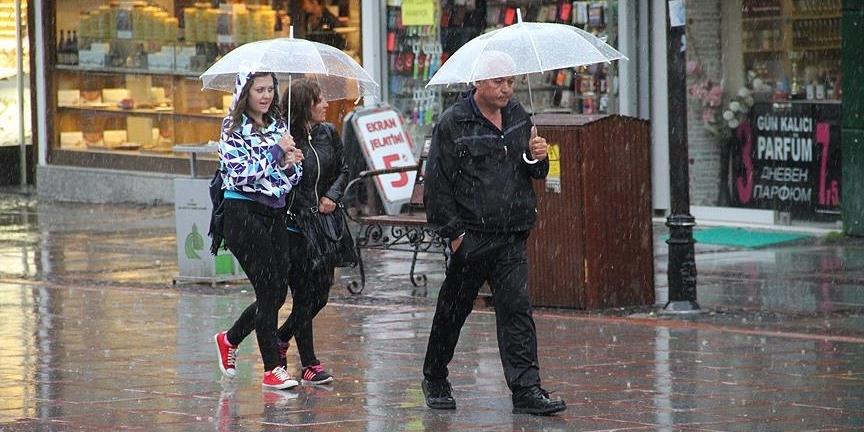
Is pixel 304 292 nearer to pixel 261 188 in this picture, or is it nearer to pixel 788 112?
pixel 261 188

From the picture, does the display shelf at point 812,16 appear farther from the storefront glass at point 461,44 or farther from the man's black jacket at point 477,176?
the man's black jacket at point 477,176

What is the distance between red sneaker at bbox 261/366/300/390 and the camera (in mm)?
9102

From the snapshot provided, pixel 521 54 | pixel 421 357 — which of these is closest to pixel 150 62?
pixel 421 357

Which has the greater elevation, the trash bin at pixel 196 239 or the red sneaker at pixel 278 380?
the trash bin at pixel 196 239

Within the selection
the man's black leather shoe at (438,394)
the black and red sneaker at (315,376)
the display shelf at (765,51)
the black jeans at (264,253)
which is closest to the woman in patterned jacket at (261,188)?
the black jeans at (264,253)

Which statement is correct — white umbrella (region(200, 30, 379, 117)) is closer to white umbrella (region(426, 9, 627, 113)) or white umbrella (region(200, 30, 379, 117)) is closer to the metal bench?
white umbrella (region(426, 9, 627, 113))

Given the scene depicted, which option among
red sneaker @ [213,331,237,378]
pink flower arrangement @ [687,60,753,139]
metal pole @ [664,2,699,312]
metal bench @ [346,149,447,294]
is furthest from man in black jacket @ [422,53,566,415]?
pink flower arrangement @ [687,60,753,139]

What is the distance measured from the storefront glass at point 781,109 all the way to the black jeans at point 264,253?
27.7 feet

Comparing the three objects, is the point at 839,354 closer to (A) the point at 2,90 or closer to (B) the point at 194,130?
(B) the point at 194,130

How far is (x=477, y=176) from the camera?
8.34 meters

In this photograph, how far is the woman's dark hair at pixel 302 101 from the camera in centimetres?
938

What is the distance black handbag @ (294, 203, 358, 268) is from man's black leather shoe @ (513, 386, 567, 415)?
1489 millimetres

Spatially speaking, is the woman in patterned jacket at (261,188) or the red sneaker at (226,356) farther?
the red sneaker at (226,356)

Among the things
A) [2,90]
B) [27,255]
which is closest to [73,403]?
[27,255]
